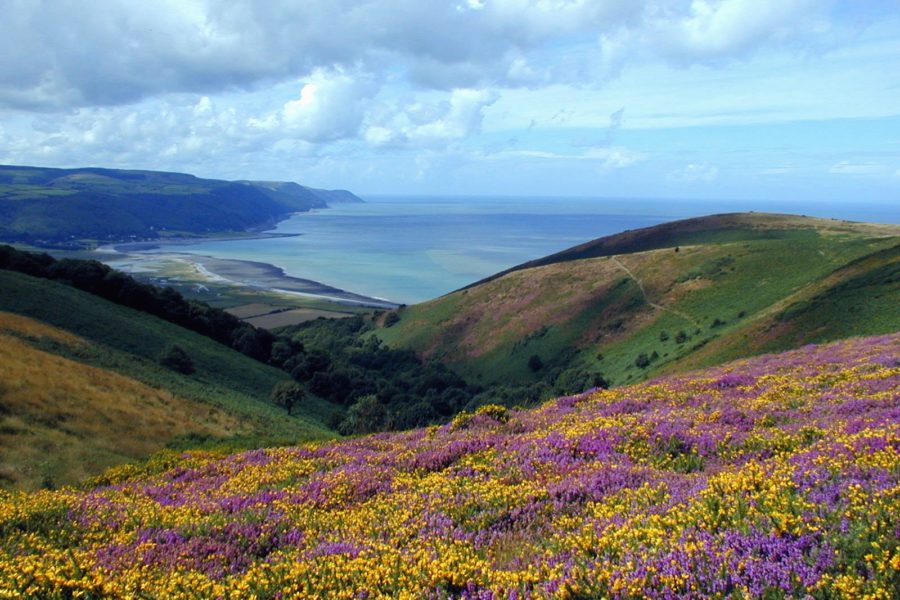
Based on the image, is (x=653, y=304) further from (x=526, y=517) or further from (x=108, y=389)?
(x=526, y=517)

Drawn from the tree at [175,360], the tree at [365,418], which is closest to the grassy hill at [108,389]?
the tree at [175,360]

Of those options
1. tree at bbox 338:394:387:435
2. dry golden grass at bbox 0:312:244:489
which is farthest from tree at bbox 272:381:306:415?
dry golden grass at bbox 0:312:244:489

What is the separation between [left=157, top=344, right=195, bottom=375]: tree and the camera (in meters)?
51.4

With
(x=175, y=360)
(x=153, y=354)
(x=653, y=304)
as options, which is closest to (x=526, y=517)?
(x=175, y=360)

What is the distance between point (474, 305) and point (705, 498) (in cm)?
11069

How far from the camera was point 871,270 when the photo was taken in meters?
59.5

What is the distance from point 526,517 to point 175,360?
50519 mm

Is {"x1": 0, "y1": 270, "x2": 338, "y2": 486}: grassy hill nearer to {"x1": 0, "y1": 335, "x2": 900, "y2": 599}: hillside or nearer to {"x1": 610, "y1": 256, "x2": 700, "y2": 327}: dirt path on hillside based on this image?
{"x1": 0, "y1": 335, "x2": 900, "y2": 599}: hillside

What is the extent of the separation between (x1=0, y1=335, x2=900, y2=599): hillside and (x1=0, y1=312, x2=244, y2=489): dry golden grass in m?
7.93

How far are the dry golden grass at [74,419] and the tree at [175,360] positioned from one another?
38.9 feet

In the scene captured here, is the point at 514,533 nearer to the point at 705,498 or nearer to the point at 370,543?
the point at 370,543

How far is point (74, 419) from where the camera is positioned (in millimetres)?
26359

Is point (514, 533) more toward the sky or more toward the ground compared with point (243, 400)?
more toward the sky

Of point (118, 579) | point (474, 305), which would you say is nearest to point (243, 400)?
point (118, 579)
